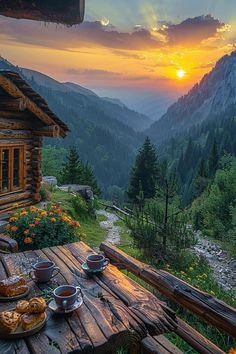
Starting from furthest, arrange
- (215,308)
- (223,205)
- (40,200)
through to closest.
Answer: (223,205), (40,200), (215,308)

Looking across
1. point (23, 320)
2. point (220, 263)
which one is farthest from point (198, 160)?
point (23, 320)

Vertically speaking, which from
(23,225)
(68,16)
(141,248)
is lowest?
(141,248)

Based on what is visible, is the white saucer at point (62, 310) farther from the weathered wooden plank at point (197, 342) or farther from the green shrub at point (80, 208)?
the green shrub at point (80, 208)

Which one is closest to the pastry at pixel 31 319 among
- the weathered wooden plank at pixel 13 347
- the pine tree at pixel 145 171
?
the weathered wooden plank at pixel 13 347

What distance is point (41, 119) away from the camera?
10.6 meters

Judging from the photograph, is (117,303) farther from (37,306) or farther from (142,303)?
(37,306)

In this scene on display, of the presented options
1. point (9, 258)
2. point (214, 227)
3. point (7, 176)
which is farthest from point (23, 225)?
point (214, 227)

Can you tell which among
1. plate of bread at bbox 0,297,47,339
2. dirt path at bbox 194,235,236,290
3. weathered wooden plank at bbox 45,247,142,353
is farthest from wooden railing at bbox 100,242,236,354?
dirt path at bbox 194,235,236,290

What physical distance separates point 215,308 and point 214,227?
2408 centimetres

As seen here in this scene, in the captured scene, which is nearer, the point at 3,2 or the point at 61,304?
the point at 3,2

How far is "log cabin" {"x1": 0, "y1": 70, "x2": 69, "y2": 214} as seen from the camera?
938cm

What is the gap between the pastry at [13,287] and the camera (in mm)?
2613

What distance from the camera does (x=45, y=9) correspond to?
1186 mm

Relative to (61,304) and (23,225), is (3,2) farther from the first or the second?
(23,225)
